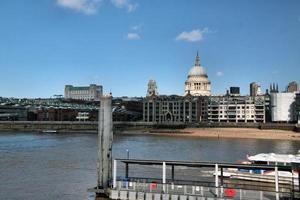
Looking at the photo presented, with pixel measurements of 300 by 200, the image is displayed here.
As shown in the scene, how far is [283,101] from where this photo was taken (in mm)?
176625

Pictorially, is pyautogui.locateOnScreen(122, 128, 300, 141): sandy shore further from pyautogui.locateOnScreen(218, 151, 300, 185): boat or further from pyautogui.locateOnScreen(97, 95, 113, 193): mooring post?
pyautogui.locateOnScreen(97, 95, 113, 193): mooring post

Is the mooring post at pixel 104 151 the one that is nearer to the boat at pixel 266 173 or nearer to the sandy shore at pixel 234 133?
the boat at pixel 266 173

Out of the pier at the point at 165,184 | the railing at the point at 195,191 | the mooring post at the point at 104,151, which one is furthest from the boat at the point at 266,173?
the mooring post at the point at 104,151

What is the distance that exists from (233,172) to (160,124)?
133 m

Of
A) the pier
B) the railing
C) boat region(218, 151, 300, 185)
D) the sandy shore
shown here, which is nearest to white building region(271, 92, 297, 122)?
the sandy shore

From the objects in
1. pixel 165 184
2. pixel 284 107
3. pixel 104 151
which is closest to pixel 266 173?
pixel 165 184

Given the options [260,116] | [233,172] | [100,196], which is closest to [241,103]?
[260,116]

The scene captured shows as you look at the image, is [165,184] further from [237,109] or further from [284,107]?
[237,109]

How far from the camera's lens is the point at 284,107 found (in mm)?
177000

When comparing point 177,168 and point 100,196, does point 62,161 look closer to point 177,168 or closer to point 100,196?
point 177,168

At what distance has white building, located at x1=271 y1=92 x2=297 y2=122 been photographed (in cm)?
17612

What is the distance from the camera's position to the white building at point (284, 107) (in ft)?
578

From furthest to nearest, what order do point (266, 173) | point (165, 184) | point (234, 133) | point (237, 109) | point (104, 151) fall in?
point (237, 109) → point (234, 133) → point (266, 173) → point (104, 151) → point (165, 184)

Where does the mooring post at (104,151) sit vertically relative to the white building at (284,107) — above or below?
below
